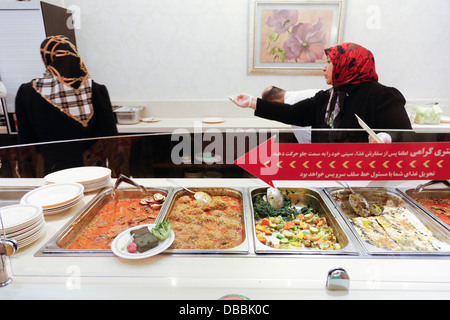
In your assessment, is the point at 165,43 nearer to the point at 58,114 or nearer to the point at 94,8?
the point at 94,8

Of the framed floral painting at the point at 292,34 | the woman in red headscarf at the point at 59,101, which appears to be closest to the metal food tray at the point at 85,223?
the woman in red headscarf at the point at 59,101

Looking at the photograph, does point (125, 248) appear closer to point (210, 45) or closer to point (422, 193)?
point (422, 193)

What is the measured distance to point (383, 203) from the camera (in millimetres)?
1354

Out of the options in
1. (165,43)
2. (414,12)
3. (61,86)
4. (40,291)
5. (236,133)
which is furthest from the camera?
(165,43)

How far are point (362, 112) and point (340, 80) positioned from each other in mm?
288

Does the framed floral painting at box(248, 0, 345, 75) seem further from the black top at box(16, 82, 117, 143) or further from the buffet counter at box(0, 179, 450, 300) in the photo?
the buffet counter at box(0, 179, 450, 300)

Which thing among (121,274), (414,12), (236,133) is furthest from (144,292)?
(414,12)

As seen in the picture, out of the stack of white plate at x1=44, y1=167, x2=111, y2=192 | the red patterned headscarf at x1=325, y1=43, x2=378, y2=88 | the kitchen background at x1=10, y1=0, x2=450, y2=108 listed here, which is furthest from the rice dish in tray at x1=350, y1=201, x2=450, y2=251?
the kitchen background at x1=10, y1=0, x2=450, y2=108

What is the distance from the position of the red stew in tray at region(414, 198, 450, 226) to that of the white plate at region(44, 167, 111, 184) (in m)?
1.51

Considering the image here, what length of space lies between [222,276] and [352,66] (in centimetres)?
143

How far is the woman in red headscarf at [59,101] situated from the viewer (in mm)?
1838

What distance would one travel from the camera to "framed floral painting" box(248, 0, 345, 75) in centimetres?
336

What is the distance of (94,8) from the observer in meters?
3.43

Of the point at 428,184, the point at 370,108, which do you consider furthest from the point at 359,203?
the point at 370,108
